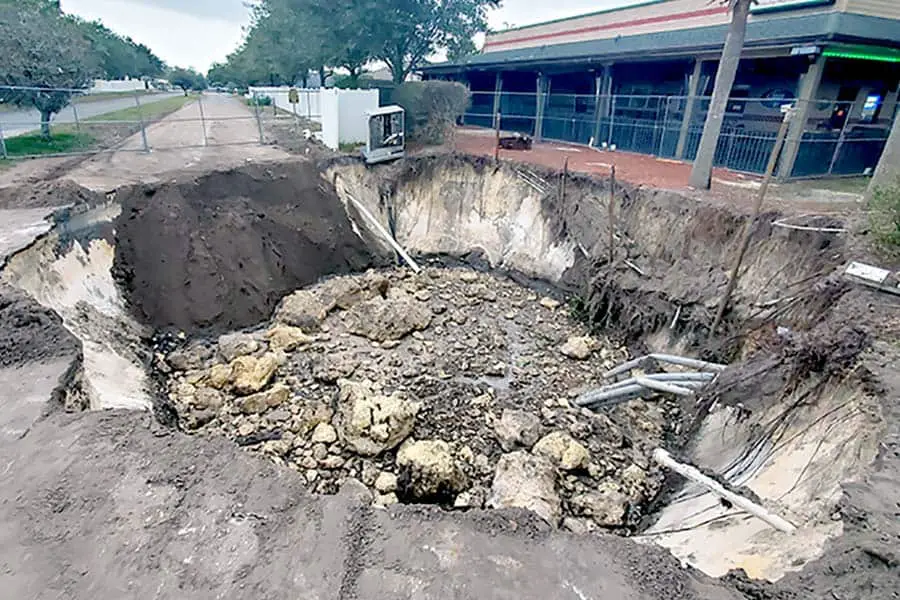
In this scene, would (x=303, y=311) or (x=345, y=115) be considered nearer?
(x=303, y=311)

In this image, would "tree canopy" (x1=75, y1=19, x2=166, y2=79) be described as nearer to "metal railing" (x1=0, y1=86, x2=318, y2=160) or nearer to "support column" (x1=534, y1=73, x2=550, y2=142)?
"metal railing" (x1=0, y1=86, x2=318, y2=160)

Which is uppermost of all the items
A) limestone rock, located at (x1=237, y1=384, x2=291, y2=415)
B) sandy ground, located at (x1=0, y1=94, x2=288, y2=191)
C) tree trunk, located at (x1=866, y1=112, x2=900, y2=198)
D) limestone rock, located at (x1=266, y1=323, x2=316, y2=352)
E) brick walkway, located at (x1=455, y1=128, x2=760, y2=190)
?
tree trunk, located at (x1=866, y1=112, x2=900, y2=198)

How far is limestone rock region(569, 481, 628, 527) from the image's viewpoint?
5422 mm

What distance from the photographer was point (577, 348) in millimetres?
8812

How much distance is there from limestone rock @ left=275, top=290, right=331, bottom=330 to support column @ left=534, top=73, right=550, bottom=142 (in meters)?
12.5

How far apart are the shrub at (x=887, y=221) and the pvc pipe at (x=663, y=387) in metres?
3.66

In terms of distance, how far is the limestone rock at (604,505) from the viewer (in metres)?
5.42

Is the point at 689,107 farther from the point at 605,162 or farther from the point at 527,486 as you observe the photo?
the point at 527,486

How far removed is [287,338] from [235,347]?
0.90m

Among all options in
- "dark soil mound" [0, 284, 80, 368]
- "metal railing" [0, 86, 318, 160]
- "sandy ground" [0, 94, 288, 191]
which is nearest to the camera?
"dark soil mound" [0, 284, 80, 368]

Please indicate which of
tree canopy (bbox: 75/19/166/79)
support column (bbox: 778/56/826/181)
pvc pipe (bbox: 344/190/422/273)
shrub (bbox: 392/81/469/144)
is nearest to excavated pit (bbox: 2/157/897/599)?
pvc pipe (bbox: 344/190/422/273)

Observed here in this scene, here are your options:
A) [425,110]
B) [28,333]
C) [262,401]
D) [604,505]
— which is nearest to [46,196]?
[28,333]

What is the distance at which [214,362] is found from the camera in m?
8.26

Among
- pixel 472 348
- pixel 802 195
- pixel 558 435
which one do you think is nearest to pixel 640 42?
pixel 802 195
